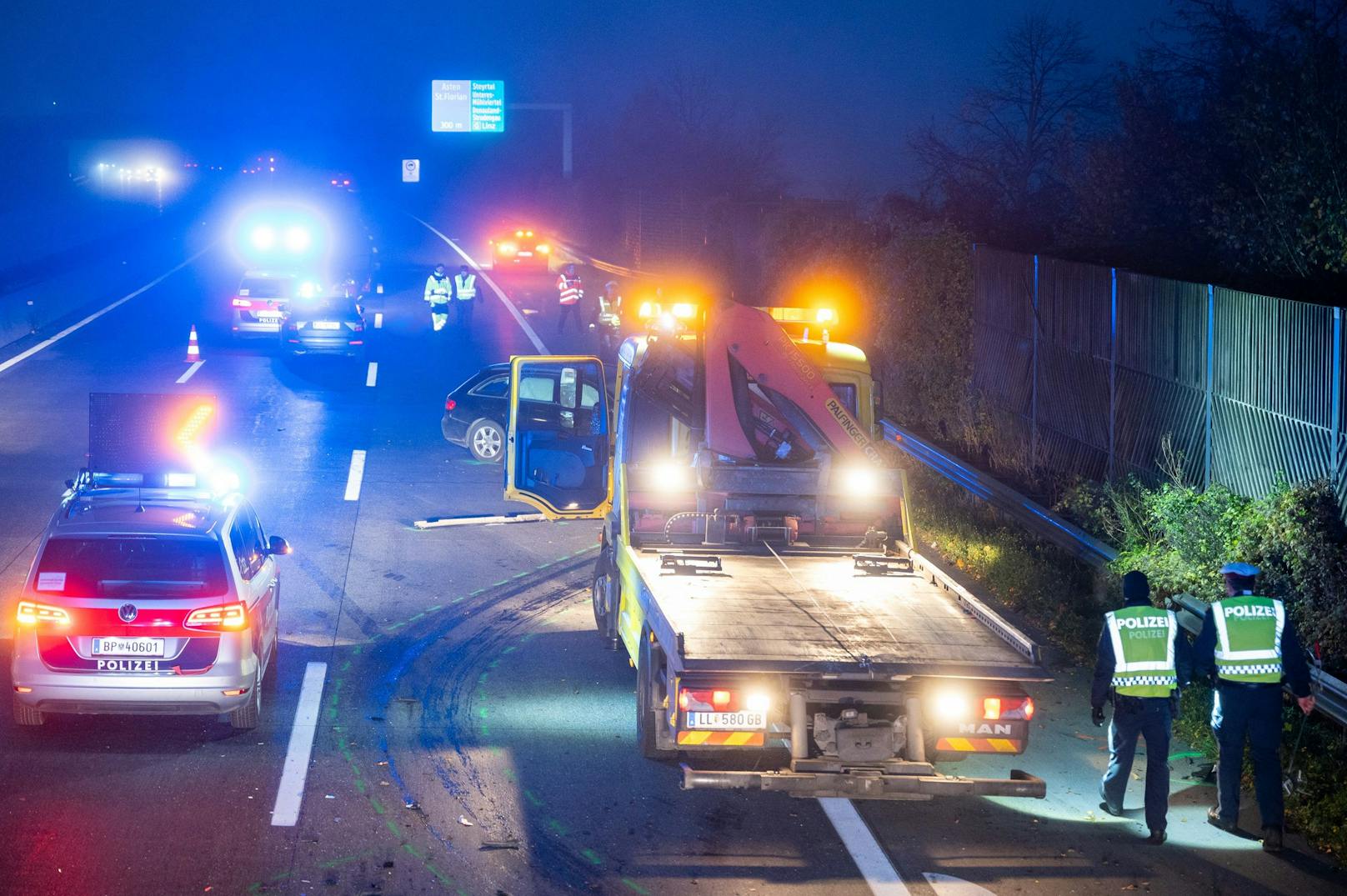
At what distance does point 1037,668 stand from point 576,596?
261 inches

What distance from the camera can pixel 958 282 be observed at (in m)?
23.0

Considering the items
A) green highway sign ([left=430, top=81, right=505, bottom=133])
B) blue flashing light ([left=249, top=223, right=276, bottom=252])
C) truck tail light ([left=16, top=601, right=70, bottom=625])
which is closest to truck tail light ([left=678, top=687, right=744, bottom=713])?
truck tail light ([left=16, top=601, right=70, bottom=625])

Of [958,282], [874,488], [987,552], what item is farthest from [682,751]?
[958,282]

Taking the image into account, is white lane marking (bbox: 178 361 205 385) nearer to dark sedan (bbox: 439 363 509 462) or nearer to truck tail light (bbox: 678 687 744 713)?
dark sedan (bbox: 439 363 509 462)

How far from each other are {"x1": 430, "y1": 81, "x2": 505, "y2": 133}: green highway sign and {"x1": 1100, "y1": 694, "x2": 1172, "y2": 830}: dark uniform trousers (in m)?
67.0

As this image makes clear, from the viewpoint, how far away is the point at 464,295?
35656 millimetres

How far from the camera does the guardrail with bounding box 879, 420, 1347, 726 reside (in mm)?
9703

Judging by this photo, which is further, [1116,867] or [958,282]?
[958,282]

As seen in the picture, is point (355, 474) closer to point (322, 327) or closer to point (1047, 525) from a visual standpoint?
point (1047, 525)

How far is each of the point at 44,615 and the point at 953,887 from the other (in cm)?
595

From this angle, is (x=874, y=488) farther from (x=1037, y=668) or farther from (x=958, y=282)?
(x=958, y=282)

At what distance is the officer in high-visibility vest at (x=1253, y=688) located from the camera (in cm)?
919

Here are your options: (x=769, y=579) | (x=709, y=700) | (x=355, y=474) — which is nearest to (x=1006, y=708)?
(x=709, y=700)

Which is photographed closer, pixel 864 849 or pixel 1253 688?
pixel 864 849
